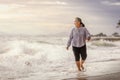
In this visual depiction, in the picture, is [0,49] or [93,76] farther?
[0,49]

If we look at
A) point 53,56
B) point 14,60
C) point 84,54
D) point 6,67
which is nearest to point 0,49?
point 53,56

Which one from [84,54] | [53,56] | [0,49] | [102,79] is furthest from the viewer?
[0,49]

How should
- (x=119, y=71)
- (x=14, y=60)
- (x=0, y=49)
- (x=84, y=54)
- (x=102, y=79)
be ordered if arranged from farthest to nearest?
1. (x=0, y=49)
2. (x=14, y=60)
3. (x=84, y=54)
4. (x=119, y=71)
5. (x=102, y=79)

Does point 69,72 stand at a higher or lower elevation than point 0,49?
higher

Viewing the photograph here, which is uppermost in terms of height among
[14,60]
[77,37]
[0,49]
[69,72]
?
[77,37]

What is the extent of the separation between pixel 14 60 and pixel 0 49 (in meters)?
8.79

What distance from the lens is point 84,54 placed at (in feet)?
54.7

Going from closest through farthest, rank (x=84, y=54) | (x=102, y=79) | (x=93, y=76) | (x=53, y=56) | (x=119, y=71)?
1. (x=102, y=79)
2. (x=93, y=76)
3. (x=119, y=71)
4. (x=84, y=54)
5. (x=53, y=56)

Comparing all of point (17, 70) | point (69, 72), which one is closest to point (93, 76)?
point (69, 72)

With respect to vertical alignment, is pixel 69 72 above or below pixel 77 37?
below

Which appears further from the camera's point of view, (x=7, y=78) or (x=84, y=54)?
(x=84, y=54)

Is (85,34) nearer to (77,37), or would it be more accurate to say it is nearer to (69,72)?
(77,37)

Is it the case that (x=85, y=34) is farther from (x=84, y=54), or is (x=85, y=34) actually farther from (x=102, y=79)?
(x=102, y=79)

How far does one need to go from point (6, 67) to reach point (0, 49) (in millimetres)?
12305
